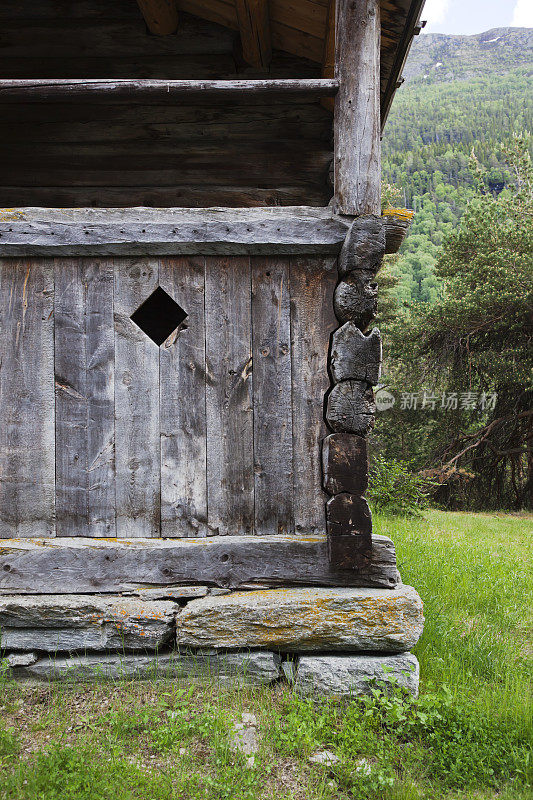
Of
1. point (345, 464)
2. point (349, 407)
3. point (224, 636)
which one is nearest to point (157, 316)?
point (349, 407)

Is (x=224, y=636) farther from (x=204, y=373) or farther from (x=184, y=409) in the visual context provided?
(x=204, y=373)

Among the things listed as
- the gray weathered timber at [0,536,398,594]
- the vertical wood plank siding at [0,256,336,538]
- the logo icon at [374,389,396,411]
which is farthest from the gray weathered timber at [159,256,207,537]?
the logo icon at [374,389,396,411]

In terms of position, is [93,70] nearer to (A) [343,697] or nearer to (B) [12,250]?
(B) [12,250]

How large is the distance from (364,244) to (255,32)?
7.00ft

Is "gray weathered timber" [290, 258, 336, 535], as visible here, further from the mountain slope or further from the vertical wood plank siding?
the mountain slope

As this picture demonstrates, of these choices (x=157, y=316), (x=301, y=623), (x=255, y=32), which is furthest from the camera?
(x=157, y=316)

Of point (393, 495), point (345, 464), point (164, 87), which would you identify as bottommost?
point (393, 495)

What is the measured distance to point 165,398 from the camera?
10.8 ft

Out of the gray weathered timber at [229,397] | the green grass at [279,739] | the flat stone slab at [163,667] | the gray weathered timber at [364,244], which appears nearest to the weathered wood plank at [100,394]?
the gray weathered timber at [229,397]

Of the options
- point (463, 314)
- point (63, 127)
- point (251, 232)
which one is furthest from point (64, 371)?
point (463, 314)

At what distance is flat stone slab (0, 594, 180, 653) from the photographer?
304 cm

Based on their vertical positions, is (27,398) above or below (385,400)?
above

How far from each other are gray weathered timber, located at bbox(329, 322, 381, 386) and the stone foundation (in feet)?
3.76

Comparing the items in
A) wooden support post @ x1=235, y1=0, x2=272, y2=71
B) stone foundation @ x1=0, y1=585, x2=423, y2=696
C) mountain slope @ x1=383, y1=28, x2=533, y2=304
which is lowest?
stone foundation @ x1=0, y1=585, x2=423, y2=696
